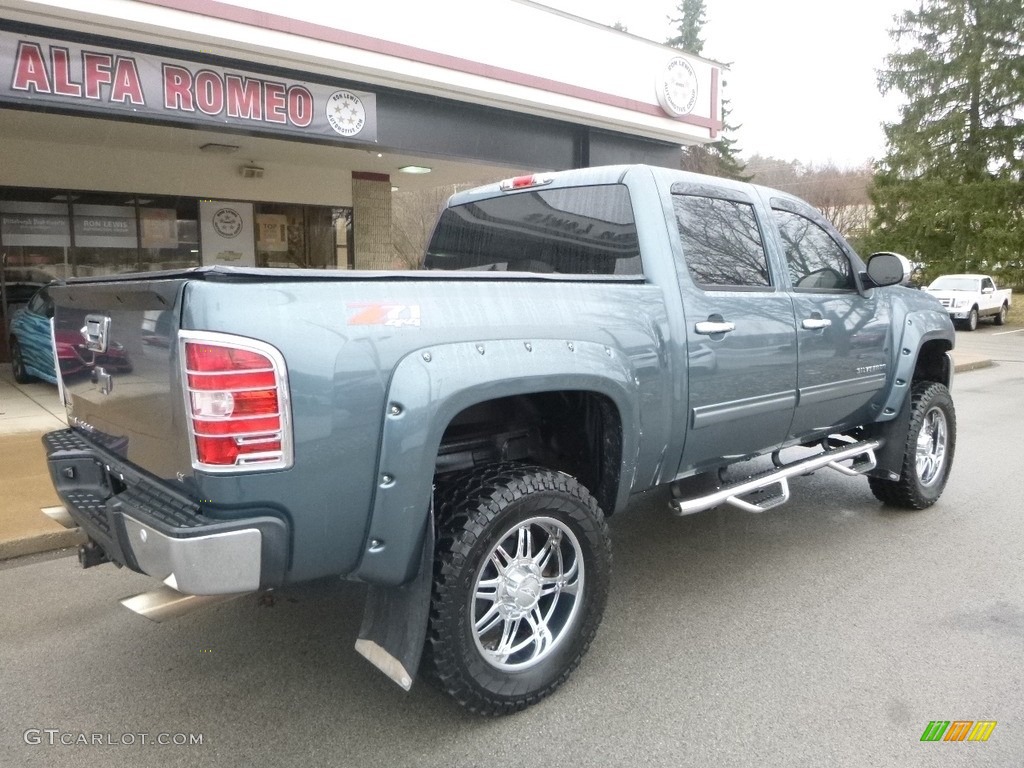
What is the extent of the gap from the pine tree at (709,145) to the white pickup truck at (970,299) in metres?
19.7

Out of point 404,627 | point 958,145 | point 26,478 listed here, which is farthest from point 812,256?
point 958,145

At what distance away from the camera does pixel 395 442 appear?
2312 millimetres

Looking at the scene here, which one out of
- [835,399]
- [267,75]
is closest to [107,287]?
[835,399]

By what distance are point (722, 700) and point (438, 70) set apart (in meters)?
8.58

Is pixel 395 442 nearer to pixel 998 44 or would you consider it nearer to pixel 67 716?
pixel 67 716

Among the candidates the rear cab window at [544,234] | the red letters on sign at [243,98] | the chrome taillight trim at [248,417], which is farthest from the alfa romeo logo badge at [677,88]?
the chrome taillight trim at [248,417]

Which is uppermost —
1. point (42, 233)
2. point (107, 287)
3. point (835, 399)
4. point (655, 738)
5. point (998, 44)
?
point (998, 44)

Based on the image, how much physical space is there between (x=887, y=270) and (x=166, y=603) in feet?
13.2

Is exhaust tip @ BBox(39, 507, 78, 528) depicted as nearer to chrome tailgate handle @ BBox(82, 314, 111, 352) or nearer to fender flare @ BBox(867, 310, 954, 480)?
chrome tailgate handle @ BBox(82, 314, 111, 352)

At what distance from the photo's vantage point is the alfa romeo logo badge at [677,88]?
1212 centimetres

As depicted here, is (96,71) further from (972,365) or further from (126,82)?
(972,365)

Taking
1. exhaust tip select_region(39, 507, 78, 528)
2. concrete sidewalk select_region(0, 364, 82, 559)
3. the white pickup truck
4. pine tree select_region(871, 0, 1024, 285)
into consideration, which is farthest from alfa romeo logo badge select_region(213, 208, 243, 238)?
pine tree select_region(871, 0, 1024, 285)

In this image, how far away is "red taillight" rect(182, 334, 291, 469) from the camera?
2072mm

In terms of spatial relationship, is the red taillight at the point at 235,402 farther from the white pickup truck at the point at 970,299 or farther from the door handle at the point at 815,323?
the white pickup truck at the point at 970,299
